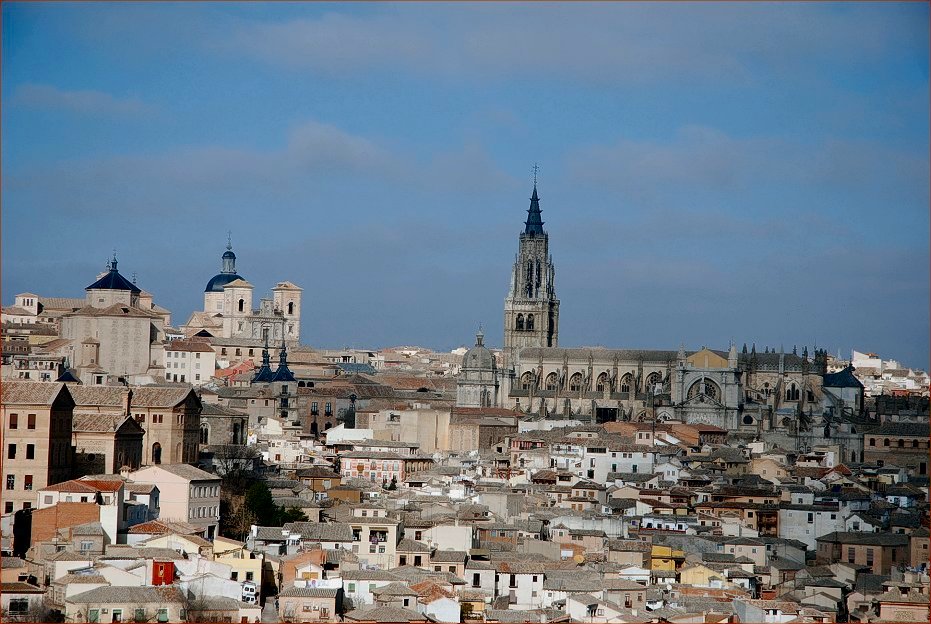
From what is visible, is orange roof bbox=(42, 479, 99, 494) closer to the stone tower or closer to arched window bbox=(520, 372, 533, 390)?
arched window bbox=(520, 372, 533, 390)

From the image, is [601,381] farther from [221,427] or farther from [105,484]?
[105,484]

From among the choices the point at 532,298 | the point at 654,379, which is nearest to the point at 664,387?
the point at 654,379

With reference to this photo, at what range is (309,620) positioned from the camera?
41375mm

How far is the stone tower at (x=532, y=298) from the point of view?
124375mm

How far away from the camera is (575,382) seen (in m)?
114

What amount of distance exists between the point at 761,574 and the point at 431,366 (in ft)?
351

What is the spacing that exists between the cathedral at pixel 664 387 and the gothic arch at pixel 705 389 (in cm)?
7

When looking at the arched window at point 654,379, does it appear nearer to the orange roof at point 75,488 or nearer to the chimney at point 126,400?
the chimney at point 126,400

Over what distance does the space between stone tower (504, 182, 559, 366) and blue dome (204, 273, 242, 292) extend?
92.7 ft

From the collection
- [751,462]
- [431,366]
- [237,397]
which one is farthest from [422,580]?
[431,366]

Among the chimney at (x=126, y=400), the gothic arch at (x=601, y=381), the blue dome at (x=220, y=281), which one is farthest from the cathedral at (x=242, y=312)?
the chimney at (x=126, y=400)

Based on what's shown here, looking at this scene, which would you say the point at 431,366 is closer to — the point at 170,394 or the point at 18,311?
the point at 18,311

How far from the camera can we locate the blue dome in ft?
479

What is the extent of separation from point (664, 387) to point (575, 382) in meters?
6.63
